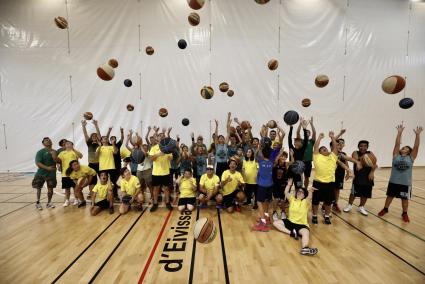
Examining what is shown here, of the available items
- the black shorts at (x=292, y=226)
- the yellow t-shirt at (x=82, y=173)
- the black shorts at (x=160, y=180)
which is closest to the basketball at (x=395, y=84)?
the black shorts at (x=292, y=226)

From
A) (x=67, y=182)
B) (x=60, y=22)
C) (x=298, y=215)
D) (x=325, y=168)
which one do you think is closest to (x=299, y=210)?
(x=298, y=215)

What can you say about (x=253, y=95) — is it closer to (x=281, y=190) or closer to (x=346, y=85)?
(x=346, y=85)

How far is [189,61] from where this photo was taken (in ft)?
32.7

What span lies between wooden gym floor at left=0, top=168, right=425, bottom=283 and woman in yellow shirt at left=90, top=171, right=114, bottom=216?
0.22 m

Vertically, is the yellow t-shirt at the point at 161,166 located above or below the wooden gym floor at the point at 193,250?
above

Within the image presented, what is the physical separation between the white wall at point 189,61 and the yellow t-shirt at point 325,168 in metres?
5.54

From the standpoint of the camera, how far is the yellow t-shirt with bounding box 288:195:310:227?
4031 mm

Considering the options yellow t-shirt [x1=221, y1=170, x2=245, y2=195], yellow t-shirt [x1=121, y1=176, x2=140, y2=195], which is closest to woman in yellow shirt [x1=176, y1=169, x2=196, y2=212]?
yellow t-shirt [x1=221, y1=170, x2=245, y2=195]

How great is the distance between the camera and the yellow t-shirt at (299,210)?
4.03 m

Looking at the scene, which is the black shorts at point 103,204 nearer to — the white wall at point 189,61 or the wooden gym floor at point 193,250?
the wooden gym floor at point 193,250

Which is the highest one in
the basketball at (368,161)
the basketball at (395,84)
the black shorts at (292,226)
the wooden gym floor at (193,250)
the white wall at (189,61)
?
the white wall at (189,61)

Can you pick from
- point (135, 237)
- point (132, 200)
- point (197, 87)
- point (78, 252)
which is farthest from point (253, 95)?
point (78, 252)

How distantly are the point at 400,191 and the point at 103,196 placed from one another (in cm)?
642

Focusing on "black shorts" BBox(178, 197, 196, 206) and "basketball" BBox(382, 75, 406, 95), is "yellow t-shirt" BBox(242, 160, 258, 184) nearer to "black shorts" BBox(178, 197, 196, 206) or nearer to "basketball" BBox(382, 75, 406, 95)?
"black shorts" BBox(178, 197, 196, 206)
